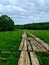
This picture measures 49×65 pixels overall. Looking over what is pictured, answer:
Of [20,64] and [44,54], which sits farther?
[44,54]

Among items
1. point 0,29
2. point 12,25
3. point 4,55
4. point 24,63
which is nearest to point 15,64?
point 24,63

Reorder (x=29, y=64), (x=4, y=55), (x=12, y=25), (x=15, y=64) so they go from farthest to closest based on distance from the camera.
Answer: (x=12, y=25), (x=4, y=55), (x=15, y=64), (x=29, y=64)

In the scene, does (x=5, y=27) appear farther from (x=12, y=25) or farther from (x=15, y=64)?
(x=15, y=64)

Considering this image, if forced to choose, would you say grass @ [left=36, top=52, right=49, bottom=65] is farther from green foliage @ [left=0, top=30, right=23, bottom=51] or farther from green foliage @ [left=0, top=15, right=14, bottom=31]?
green foliage @ [left=0, top=15, right=14, bottom=31]

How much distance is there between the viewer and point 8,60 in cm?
776

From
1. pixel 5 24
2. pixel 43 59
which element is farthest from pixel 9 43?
pixel 5 24

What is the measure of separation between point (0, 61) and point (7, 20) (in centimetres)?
6325

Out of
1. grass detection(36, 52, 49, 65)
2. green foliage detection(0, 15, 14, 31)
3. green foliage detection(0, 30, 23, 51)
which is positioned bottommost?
green foliage detection(0, 15, 14, 31)

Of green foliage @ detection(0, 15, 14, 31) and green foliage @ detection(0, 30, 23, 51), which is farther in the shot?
green foliage @ detection(0, 15, 14, 31)

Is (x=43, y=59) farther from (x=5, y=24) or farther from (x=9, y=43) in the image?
(x=5, y=24)

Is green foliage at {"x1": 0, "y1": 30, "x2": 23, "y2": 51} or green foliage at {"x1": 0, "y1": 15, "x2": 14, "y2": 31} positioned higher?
green foliage at {"x1": 0, "y1": 30, "x2": 23, "y2": 51}

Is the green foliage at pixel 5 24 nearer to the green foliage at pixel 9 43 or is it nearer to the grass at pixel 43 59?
the green foliage at pixel 9 43

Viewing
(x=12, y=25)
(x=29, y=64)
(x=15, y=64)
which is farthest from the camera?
(x=12, y=25)

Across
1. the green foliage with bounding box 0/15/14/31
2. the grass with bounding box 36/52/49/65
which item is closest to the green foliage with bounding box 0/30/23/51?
the grass with bounding box 36/52/49/65
